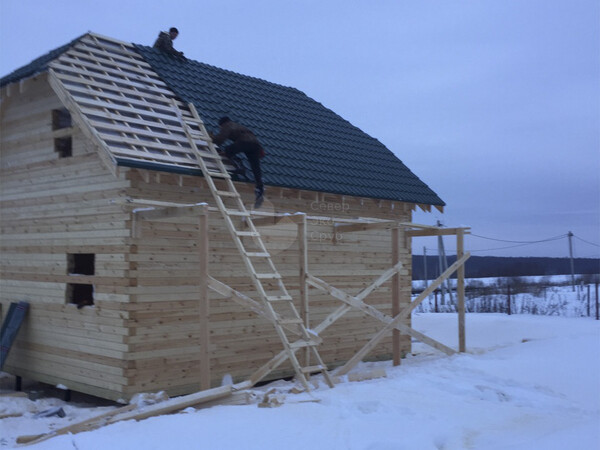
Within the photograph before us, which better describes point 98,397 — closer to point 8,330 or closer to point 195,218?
point 8,330

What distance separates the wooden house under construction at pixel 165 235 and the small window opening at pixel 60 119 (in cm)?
2

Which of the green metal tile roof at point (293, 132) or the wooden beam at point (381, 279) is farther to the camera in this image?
the green metal tile roof at point (293, 132)

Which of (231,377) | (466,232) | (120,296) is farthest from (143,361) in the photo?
(466,232)

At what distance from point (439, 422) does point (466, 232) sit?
5.85 metres

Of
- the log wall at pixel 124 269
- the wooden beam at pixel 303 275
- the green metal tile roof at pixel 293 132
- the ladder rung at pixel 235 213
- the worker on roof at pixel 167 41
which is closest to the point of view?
the ladder rung at pixel 235 213

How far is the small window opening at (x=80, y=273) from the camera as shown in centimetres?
1000

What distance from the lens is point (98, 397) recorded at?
993 cm

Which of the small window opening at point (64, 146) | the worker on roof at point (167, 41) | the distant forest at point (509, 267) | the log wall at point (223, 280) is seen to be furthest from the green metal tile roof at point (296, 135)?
the distant forest at point (509, 267)

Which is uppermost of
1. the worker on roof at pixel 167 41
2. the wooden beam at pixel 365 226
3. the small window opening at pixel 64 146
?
the worker on roof at pixel 167 41

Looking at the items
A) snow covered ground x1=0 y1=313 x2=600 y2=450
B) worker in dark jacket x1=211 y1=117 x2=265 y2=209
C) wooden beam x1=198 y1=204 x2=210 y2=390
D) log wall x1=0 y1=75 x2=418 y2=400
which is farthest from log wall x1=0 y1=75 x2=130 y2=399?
worker in dark jacket x1=211 y1=117 x2=265 y2=209

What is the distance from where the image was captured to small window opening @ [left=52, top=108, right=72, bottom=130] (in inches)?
411

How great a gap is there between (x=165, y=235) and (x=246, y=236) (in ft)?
4.14

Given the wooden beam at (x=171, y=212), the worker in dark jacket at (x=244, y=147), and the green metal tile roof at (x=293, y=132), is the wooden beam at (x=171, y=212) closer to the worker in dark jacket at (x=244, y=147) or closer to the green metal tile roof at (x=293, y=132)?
the worker in dark jacket at (x=244, y=147)

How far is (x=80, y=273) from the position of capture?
1070cm
